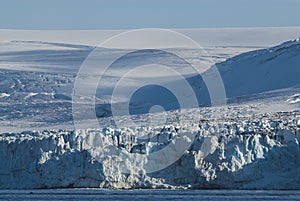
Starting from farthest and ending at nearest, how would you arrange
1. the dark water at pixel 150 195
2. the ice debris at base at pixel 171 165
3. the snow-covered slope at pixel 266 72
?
the snow-covered slope at pixel 266 72 < the ice debris at base at pixel 171 165 < the dark water at pixel 150 195

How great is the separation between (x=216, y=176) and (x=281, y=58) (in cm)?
2569

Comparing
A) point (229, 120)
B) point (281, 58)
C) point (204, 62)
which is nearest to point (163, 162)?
point (229, 120)

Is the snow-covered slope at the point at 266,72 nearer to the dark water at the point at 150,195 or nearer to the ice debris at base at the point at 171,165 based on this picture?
the ice debris at base at the point at 171,165

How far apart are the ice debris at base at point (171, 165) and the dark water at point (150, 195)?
0.20m

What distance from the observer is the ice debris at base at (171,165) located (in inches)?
1061

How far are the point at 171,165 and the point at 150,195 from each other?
3.29 feet

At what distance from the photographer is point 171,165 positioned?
27172 millimetres

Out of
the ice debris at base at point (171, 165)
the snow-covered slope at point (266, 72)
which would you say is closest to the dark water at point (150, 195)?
the ice debris at base at point (171, 165)

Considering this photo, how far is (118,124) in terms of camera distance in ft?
136

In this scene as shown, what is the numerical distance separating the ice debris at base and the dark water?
0.65ft

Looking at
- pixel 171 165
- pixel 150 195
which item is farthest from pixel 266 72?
pixel 150 195

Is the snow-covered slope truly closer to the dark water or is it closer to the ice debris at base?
the ice debris at base

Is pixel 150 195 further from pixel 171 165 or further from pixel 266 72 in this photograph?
pixel 266 72

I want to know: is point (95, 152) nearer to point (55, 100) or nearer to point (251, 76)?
point (251, 76)
